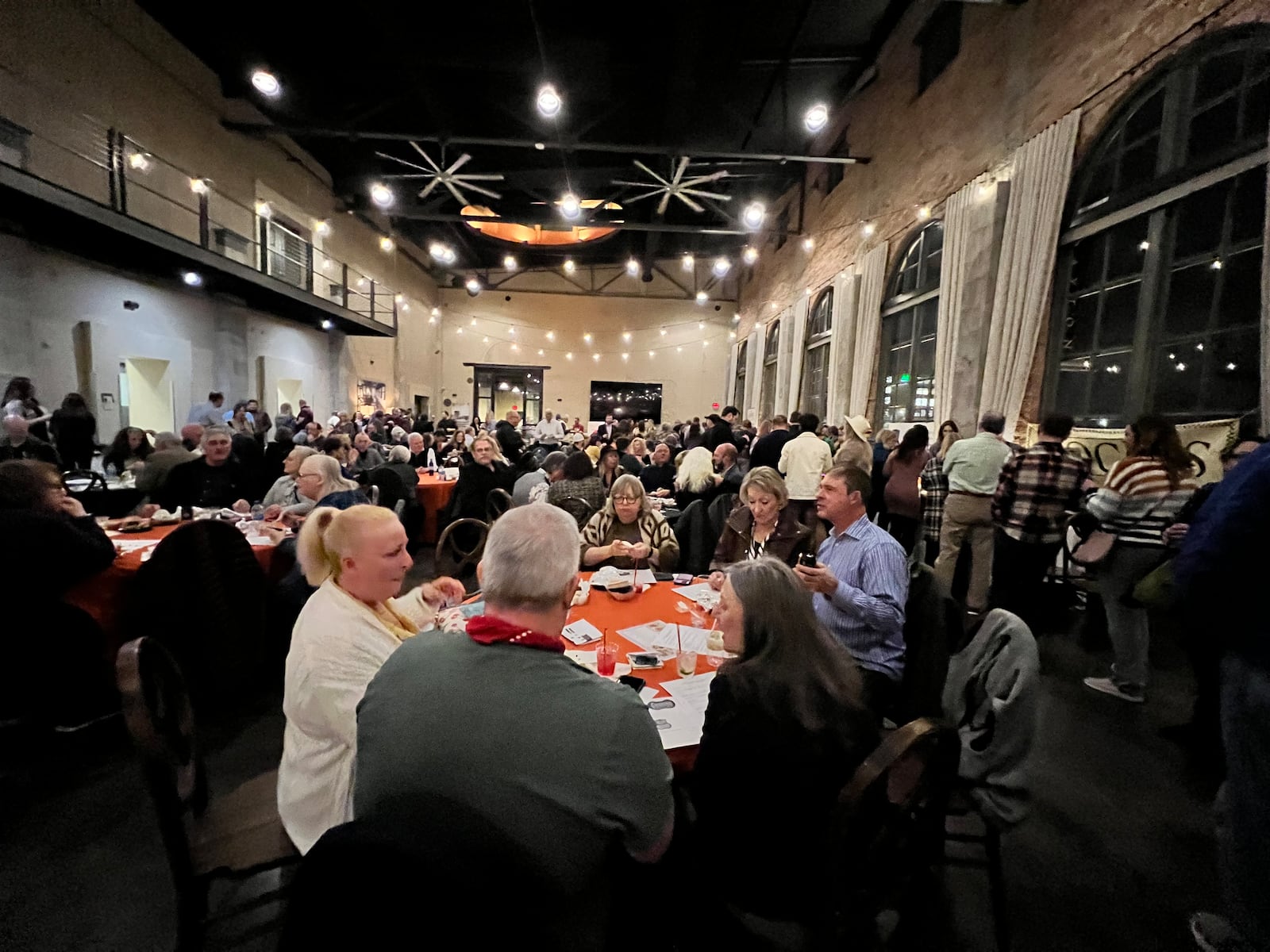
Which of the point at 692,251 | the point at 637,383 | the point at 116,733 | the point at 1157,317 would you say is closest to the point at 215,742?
the point at 116,733

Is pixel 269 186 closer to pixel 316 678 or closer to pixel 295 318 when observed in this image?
pixel 295 318

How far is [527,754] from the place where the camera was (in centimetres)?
89

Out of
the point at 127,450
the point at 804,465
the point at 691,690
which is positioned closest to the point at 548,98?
the point at 804,465

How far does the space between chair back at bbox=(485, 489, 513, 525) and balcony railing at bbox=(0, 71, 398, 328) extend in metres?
5.60

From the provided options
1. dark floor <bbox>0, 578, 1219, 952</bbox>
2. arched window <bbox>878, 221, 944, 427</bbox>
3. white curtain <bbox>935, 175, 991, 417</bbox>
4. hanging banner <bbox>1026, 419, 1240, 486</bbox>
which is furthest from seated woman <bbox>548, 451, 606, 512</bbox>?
arched window <bbox>878, 221, 944, 427</bbox>

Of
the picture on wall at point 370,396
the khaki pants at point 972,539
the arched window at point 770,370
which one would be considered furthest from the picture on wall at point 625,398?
the khaki pants at point 972,539

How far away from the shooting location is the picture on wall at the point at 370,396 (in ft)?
49.3

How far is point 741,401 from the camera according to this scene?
58.1 ft

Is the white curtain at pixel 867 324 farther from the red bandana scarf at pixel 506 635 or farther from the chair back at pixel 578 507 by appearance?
the red bandana scarf at pixel 506 635

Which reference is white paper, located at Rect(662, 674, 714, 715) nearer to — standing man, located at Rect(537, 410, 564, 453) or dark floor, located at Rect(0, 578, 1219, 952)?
dark floor, located at Rect(0, 578, 1219, 952)

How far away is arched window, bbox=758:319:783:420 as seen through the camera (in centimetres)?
1396

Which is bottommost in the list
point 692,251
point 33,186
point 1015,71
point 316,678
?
point 316,678

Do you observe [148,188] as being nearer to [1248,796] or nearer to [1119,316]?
[1248,796]

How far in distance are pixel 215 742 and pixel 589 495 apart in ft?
8.76
